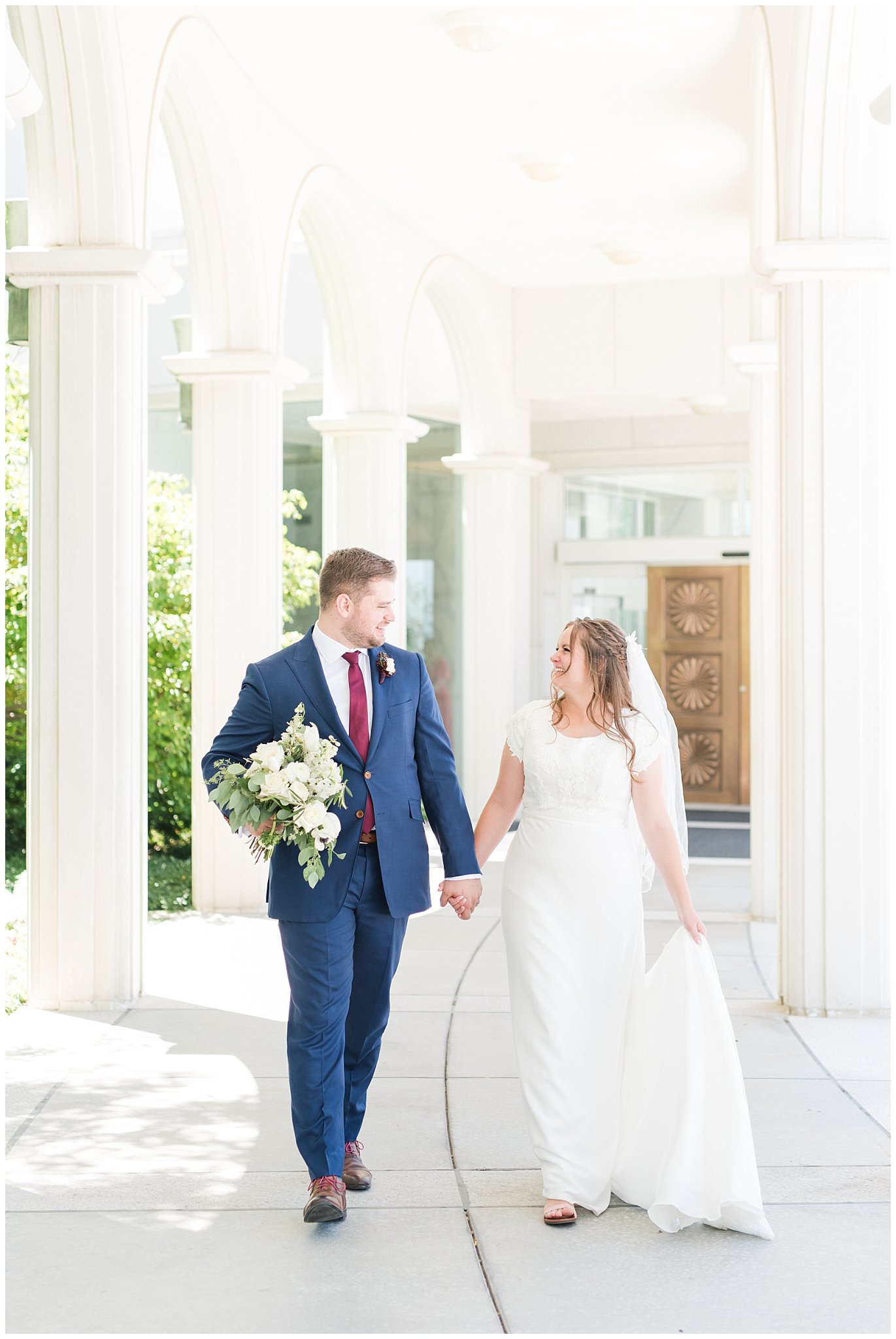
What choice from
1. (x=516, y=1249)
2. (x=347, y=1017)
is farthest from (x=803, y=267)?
(x=516, y=1249)

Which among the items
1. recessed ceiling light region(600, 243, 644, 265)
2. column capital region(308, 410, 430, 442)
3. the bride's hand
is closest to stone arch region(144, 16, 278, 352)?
column capital region(308, 410, 430, 442)

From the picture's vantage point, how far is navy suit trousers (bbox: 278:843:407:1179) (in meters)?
3.69

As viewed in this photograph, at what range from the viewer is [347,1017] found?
396 centimetres

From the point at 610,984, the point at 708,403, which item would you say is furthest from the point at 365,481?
the point at 610,984

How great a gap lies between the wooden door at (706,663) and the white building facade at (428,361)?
1.59m

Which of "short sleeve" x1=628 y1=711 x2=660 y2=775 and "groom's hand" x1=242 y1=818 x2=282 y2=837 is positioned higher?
"short sleeve" x1=628 y1=711 x2=660 y2=775

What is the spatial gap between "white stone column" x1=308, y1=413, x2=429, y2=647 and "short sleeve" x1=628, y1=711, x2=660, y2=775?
6409 millimetres

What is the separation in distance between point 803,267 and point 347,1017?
3.71 meters

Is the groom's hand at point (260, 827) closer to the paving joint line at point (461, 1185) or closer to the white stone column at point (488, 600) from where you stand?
the paving joint line at point (461, 1185)

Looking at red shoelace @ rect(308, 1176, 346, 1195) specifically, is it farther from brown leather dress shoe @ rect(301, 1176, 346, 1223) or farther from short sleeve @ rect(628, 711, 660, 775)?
short sleeve @ rect(628, 711, 660, 775)

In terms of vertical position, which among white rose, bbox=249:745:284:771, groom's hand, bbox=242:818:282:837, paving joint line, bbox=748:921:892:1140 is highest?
white rose, bbox=249:745:284:771

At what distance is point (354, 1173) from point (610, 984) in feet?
2.95

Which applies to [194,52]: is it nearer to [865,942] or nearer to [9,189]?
[865,942]

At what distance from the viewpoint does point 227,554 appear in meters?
8.20
